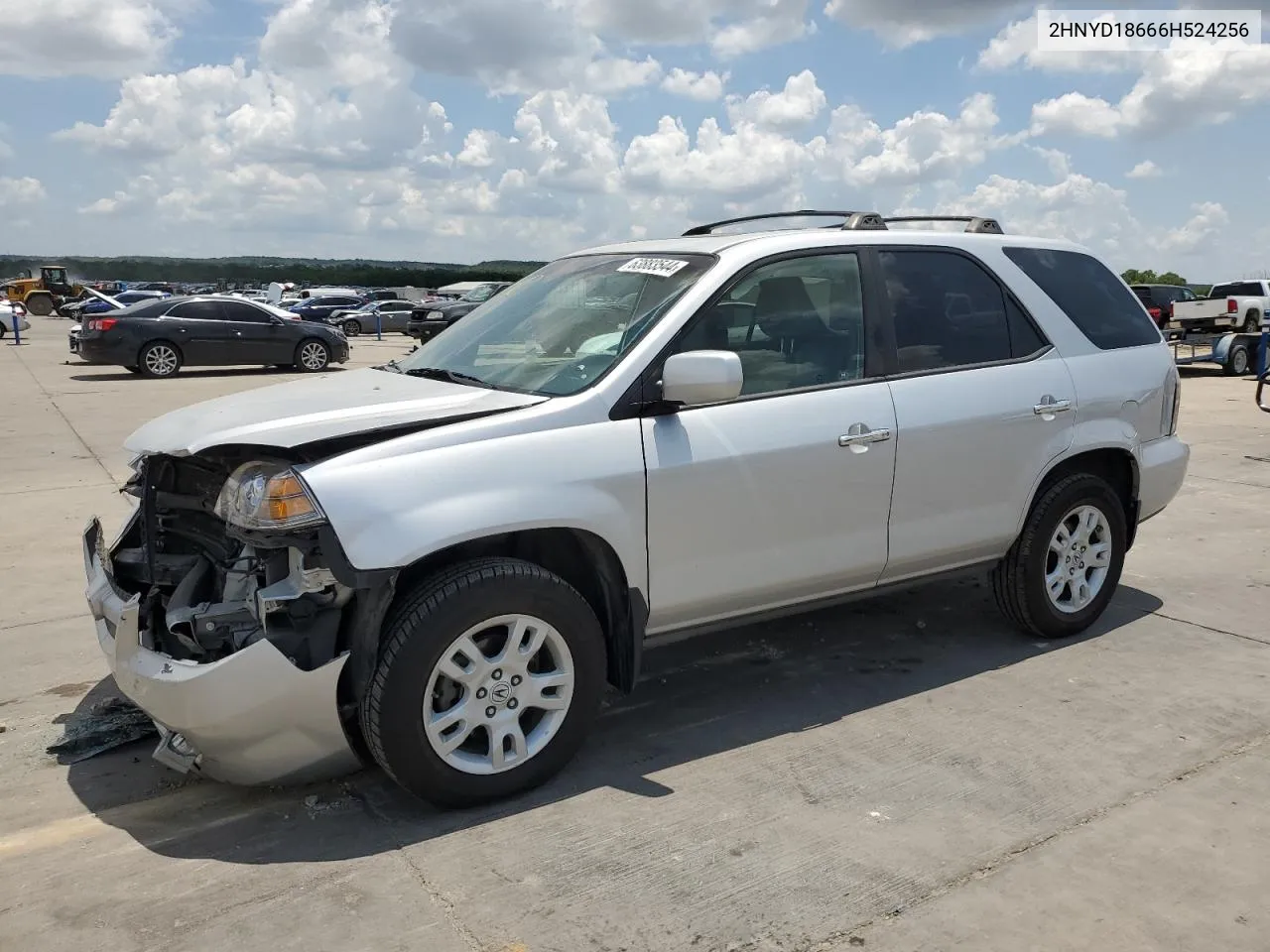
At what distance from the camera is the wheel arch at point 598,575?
11.8 feet

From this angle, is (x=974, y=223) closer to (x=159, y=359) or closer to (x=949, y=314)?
(x=949, y=314)

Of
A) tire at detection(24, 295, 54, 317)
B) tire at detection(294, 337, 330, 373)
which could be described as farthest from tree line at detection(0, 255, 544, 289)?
tire at detection(294, 337, 330, 373)

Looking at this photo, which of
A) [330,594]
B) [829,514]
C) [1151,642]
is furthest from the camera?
[1151,642]

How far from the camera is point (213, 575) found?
3.70m

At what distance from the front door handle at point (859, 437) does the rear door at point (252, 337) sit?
59.4 ft

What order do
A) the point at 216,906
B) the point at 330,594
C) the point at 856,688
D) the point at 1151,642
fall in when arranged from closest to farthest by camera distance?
the point at 216,906
the point at 330,594
the point at 856,688
the point at 1151,642

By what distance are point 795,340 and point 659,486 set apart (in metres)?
0.94

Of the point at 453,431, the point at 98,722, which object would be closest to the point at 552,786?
the point at 453,431

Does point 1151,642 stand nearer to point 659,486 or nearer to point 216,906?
point 659,486

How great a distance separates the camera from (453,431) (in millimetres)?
3381

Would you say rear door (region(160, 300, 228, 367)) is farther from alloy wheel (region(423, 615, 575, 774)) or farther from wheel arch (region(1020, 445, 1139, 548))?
alloy wheel (region(423, 615, 575, 774))

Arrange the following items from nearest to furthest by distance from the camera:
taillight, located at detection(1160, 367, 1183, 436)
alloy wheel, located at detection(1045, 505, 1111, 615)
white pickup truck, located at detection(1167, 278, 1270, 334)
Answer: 1. alloy wheel, located at detection(1045, 505, 1111, 615)
2. taillight, located at detection(1160, 367, 1183, 436)
3. white pickup truck, located at detection(1167, 278, 1270, 334)

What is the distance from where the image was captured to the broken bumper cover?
3.12m

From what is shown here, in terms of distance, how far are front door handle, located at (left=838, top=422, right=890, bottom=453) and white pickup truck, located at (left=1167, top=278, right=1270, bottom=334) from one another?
71.6 feet
